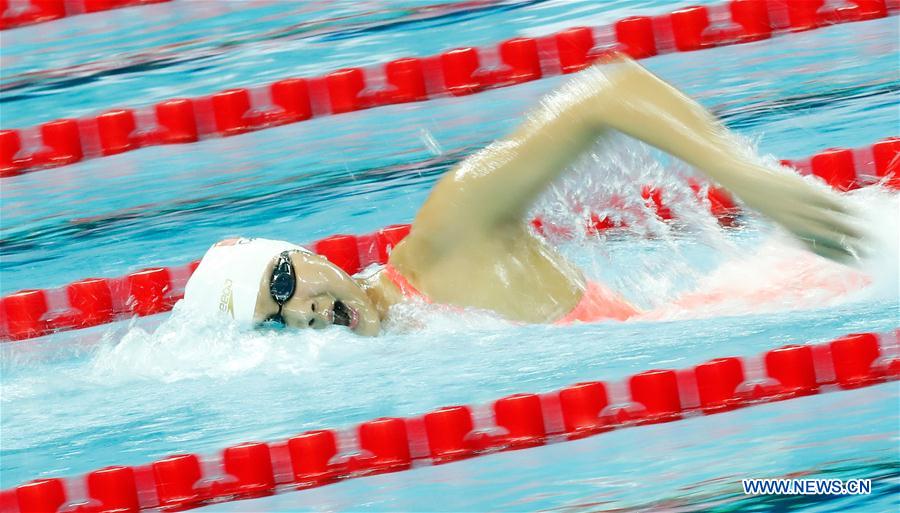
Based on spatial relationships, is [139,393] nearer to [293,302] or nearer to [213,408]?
[213,408]

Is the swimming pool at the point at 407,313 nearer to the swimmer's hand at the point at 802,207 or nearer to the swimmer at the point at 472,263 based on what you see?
the swimmer at the point at 472,263

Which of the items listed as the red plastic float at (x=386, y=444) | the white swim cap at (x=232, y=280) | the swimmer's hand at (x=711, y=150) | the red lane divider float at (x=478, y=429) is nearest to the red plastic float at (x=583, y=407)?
the red lane divider float at (x=478, y=429)

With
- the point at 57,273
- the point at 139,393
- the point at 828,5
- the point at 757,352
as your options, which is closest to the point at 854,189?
the point at 828,5

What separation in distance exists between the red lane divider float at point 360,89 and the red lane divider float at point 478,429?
4.91 feet

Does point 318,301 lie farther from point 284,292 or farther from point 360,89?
point 360,89

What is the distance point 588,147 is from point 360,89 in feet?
5.07

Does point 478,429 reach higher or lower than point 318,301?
lower

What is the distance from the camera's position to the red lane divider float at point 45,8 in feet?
13.8

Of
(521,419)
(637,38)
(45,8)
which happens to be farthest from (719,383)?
(45,8)

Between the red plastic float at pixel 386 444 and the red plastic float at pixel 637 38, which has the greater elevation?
the red plastic float at pixel 637 38

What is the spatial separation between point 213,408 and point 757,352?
1.41m

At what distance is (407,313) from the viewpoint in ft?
9.32

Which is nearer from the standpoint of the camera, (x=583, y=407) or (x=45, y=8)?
(x=583, y=407)

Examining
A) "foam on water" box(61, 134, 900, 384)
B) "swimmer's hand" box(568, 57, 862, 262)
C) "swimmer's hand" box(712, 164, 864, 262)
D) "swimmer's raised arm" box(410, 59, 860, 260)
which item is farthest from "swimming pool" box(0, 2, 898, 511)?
"swimmer's hand" box(712, 164, 864, 262)
